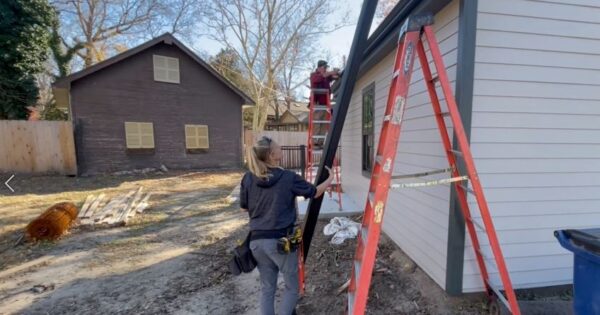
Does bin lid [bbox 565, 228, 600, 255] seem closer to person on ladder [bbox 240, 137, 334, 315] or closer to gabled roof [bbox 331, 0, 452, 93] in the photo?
person on ladder [bbox 240, 137, 334, 315]

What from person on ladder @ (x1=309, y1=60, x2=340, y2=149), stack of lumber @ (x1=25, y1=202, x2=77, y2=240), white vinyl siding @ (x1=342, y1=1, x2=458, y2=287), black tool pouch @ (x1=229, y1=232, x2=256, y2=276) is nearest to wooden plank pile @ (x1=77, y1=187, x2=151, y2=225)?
stack of lumber @ (x1=25, y1=202, x2=77, y2=240)

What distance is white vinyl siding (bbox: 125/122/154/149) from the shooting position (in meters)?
12.0

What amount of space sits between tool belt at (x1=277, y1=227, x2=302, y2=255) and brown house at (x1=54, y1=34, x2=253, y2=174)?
40.0 ft

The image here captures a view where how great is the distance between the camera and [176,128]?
12875mm

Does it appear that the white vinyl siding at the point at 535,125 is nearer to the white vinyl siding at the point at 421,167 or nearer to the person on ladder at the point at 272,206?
the white vinyl siding at the point at 421,167

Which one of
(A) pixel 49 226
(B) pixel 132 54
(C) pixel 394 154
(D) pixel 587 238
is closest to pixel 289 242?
(C) pixel 394 154

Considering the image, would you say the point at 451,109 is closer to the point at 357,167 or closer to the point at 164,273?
the point at 164,273

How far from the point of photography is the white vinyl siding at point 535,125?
7.95 feet

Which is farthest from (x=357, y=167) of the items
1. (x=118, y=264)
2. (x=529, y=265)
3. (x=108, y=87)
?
(x=108, y=87)

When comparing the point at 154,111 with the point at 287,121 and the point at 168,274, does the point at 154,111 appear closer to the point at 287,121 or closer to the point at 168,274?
the point at 168,274

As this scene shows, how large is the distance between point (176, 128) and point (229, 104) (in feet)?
9.24

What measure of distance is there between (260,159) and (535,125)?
2.51 metres

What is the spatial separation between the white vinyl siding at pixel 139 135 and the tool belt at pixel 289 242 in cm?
1221

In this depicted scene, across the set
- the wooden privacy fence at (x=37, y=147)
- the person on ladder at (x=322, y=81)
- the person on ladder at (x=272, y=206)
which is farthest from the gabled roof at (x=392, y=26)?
the wooden privacy fence at (x=37, y=147)
